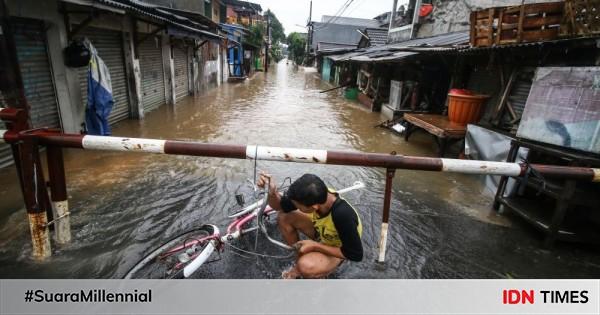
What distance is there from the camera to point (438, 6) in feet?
45.1

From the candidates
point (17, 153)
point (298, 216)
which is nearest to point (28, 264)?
point (17, 153)

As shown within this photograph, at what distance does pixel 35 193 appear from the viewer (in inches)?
102

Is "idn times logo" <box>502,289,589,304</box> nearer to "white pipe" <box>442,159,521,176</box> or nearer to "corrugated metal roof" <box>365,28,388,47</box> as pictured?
"white pipe" <box>442,159,521,176</box>

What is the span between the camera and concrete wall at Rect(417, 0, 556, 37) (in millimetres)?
11354

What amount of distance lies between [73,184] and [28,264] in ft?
7.36

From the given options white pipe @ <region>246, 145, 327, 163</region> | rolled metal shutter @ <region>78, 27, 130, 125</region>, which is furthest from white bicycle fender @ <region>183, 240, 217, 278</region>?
rolled metal shutter @ <region>78, 27, 130, 125</region>

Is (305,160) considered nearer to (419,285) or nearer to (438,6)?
(419,285)

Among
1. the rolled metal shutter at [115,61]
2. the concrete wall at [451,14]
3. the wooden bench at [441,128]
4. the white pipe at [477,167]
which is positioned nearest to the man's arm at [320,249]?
the white pipe at [477,167]

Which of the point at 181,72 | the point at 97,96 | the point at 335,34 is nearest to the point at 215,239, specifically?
the point at 97,96

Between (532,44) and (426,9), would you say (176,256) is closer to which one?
(532,44)

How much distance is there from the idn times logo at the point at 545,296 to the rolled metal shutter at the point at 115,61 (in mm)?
9677

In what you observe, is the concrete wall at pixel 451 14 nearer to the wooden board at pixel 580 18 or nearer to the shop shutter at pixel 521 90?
the shop shutter at pixel 521 90

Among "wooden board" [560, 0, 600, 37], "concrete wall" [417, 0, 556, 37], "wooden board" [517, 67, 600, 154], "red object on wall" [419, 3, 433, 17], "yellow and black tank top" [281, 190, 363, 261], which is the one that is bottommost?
"yellow and black tank top" [281, 190, 363, 261]

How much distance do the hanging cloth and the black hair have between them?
20.8 ft
